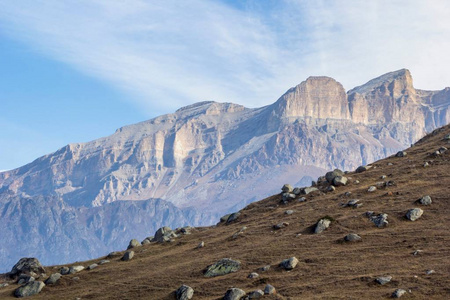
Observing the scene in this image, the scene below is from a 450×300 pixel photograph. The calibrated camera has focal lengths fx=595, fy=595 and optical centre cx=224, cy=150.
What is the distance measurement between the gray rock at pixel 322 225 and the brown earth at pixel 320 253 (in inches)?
26.0

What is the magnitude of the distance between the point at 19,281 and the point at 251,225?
2668 cm

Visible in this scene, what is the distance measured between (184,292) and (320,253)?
470 inches

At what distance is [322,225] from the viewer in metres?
56.8

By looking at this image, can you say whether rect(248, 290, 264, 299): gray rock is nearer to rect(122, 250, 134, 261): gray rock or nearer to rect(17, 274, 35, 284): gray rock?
rect(122, 250, 134, 261): gray rock

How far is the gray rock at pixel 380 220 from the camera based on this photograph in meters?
54.1

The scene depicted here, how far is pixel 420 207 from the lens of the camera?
56.6 metres

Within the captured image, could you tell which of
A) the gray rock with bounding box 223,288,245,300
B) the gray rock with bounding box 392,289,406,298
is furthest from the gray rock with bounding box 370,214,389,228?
the gray rock with bounding box 223,288,245,300

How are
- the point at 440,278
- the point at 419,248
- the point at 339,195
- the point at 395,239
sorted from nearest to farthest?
the point at 440,278 < the point at 419,248 < the point at 395,239 < the point at 339,195

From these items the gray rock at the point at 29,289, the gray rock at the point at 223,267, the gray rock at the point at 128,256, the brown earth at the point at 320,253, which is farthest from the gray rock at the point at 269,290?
the gray rock at the point at 128,256

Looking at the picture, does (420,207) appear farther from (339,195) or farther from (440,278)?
(440,278)

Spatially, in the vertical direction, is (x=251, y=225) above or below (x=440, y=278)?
above

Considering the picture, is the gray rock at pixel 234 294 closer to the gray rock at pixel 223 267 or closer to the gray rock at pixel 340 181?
the gray rock at pixel 223 267

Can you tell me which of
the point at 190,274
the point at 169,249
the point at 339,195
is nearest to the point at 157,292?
the point at 190,274

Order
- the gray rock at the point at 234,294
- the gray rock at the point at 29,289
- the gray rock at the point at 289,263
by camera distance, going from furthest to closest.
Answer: the gray rock at the point at 29,289, the gray rock at the point at 289,263, the gray rock at the point at 234,294
